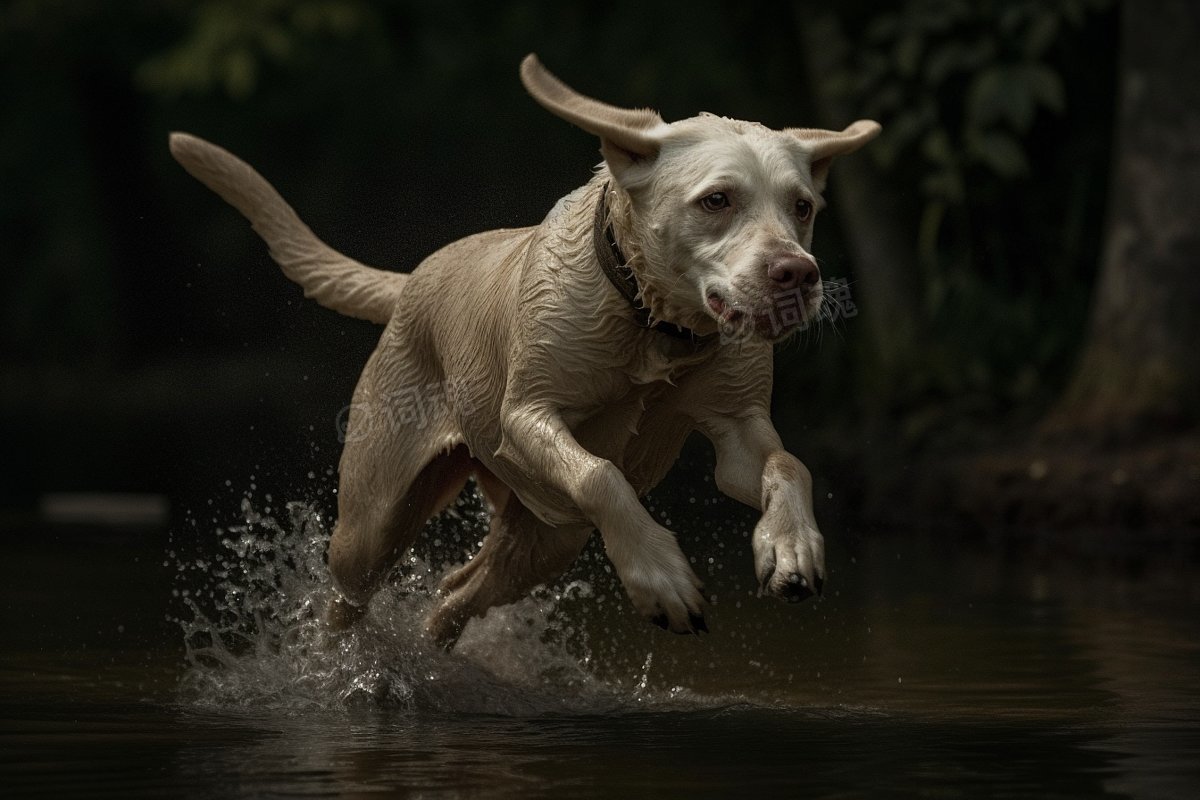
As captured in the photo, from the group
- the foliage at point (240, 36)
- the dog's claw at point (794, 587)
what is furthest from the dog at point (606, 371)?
the foliage at point (240, 36)

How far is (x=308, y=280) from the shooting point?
8141mm

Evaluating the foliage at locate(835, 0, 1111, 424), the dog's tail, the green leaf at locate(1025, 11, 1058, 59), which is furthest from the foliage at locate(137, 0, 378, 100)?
the dog's tail

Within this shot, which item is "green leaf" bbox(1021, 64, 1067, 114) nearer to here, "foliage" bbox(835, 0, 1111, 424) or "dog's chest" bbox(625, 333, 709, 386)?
"foliage" bbox(835, 0, 1111, 424)

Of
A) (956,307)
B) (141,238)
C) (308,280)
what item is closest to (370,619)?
(308,280)

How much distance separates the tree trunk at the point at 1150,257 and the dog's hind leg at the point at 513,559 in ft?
19.6

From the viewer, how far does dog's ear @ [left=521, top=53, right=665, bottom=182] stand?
6176mm

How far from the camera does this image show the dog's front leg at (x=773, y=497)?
5783 millimetres

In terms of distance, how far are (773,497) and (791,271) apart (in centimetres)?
65

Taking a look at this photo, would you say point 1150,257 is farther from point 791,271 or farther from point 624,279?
point 791,271

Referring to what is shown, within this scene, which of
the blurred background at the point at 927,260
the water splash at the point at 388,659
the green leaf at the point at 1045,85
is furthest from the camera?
the green leaf at the point at 1045,85

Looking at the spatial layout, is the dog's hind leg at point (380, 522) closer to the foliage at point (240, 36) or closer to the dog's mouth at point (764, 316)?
the dog's mouth at point (764, 316)

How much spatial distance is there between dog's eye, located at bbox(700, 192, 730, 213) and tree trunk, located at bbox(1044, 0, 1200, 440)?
22.9ft

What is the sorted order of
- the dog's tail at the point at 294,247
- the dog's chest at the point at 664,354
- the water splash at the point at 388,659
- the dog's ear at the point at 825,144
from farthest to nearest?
the dog's tail at the point at 294,247 < the water splash at the point at 388,659 < the dog's chest at the point at 664,354 < the dog's ear at the point at 825,144

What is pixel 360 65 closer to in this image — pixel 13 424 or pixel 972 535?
pixel 13 424
